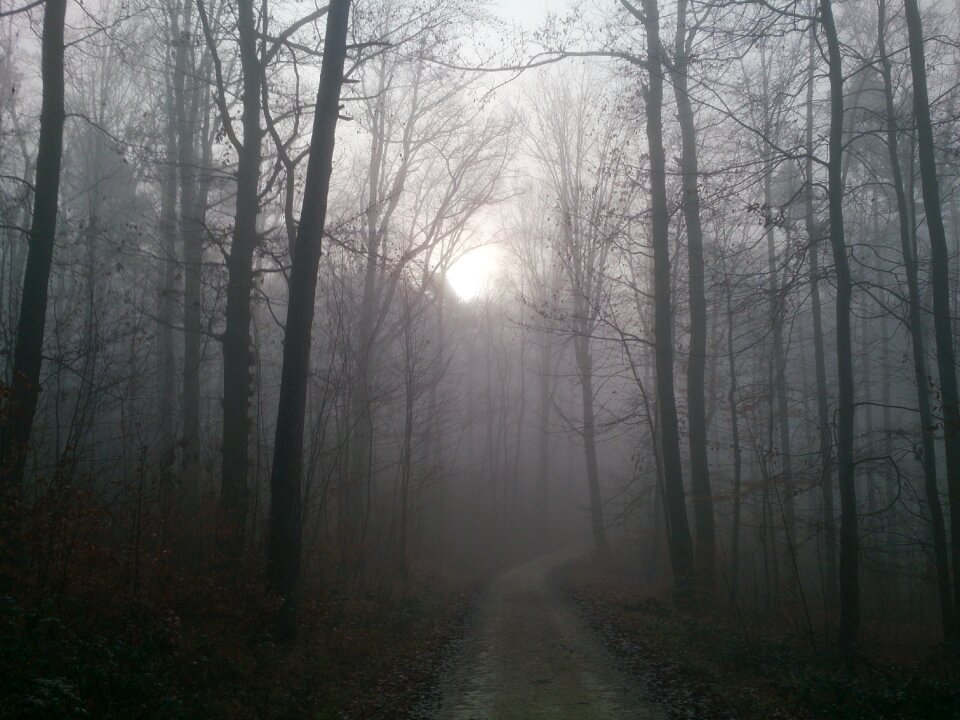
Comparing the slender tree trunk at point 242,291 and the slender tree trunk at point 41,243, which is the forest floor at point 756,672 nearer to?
the slender tree trunk at point 242,291

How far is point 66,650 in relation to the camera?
666 centimetres

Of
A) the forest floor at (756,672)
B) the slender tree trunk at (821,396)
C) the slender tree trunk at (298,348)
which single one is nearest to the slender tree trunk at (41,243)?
the slender tree trunk at (298,348)

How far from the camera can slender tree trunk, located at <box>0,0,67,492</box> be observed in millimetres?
9500

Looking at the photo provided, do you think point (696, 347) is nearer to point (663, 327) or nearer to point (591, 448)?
point (663, 327)

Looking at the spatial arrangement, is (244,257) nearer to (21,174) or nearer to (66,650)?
(66,650)

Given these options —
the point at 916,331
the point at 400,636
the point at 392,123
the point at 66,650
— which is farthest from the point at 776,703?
the point at 392,123

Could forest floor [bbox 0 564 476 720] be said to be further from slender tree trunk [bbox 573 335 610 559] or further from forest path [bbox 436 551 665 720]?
slender tree trunk [bbox 573 335 610 559]

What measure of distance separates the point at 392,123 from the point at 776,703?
22.1 metres

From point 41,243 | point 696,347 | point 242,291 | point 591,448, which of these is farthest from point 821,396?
point 41,243

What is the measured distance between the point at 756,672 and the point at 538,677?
274cm

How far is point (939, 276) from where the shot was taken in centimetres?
1237

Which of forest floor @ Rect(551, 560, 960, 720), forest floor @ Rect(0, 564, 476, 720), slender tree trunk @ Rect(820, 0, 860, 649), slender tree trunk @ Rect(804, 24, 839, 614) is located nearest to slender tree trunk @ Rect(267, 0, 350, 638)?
forest floor @ Rect(0, 564, 476, 720)

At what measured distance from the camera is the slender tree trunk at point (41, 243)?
950cm

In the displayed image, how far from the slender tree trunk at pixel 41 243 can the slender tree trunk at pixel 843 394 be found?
11.4 metres
